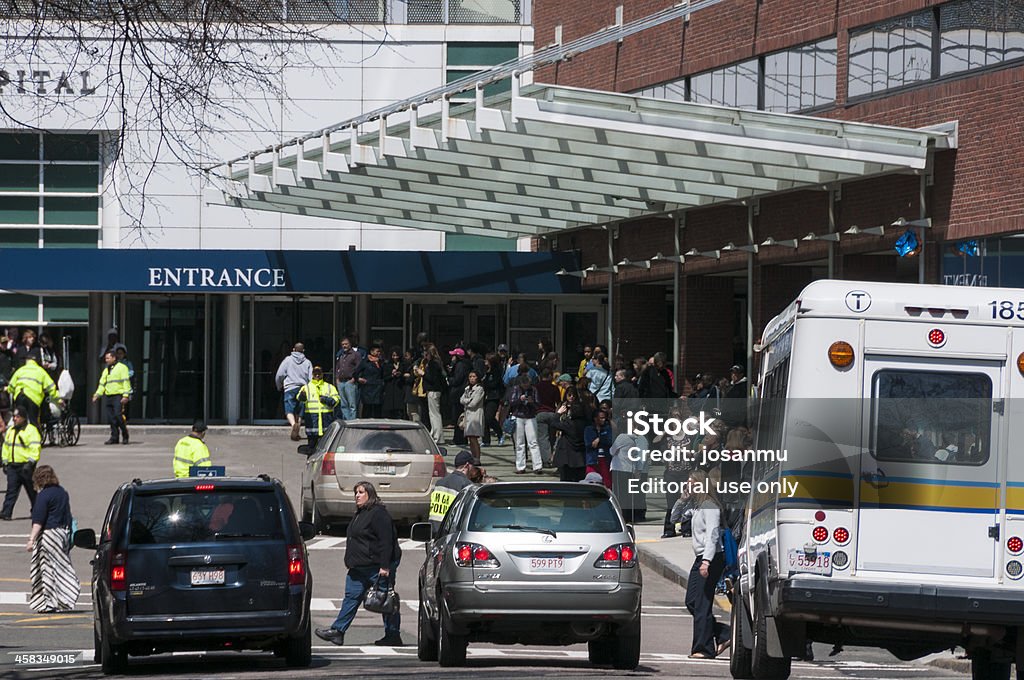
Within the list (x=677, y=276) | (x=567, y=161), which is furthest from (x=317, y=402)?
(x=567, y=161)

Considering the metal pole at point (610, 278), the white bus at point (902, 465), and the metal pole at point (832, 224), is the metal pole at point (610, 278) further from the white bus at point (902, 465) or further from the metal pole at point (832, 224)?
the white bus at point (902, 465)

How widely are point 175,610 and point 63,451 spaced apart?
66.9 feet

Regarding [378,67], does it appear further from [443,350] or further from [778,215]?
[778,215]

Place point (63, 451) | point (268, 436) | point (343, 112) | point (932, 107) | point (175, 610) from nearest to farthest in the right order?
1. point (175, 610)
2. point (932, 107)
3. point (63, 451)
4. point (268, 436)
5. point (343, 112)

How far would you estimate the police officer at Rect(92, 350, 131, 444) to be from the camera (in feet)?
109

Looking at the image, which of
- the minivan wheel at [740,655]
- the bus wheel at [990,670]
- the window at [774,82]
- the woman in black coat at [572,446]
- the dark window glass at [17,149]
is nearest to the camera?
the bus wheel at [990,670]

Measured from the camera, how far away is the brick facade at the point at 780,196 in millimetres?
23516

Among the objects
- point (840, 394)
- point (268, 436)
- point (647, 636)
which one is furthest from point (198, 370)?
point (840, 394)

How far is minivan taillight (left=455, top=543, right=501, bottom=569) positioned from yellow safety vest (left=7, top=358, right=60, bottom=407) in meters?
19.2

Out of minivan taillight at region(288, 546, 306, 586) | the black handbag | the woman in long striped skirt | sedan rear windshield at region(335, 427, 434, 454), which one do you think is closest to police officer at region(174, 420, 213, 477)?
the woman in long striped skirt

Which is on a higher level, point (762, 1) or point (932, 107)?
point (762, 1)

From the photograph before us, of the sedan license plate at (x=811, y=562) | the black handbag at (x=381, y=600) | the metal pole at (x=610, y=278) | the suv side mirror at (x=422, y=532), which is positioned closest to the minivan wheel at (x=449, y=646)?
the suv side mirror at (x=422, y=532)

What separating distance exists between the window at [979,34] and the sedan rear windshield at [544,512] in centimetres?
1256

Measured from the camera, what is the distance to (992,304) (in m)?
10.5
